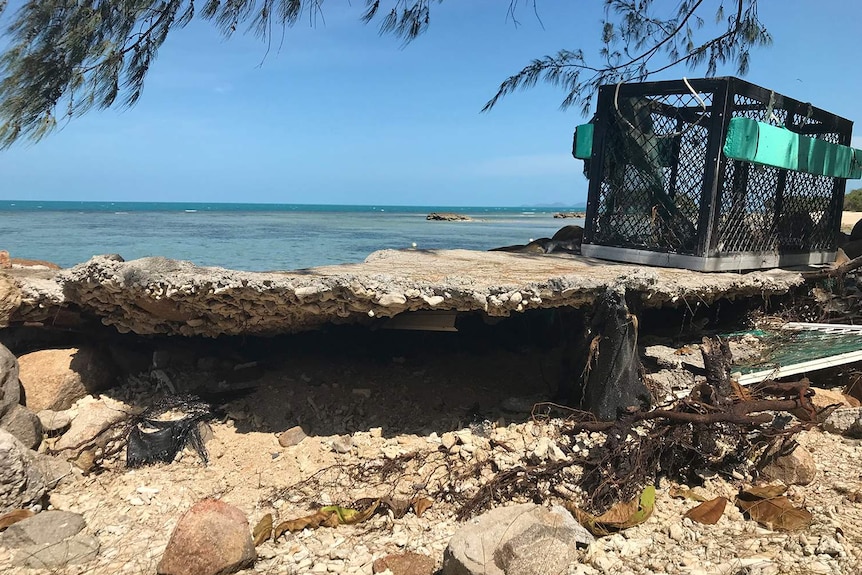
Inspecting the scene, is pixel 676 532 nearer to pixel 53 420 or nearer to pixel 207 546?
pixel 207 546

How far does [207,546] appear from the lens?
277 centimetres

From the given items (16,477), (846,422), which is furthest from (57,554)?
(846,422)

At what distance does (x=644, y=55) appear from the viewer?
272 inches

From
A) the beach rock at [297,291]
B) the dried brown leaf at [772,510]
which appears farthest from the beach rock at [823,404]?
the beach rock at [297,291]

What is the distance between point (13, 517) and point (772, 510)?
3.81 m

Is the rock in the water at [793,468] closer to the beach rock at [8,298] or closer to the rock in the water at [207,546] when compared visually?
the rock in the water at [207,546]

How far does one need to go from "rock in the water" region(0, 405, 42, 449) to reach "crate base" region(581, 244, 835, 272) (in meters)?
4.74

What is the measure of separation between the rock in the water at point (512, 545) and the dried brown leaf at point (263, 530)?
3.41 ft

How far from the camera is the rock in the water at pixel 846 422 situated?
3.81 meters

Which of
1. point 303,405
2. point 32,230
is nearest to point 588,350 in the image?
point 303,405

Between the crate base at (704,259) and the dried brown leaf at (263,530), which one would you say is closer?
the dried brown leaf at (263,530)

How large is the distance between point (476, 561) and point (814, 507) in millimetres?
1727

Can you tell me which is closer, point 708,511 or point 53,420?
point 708,511

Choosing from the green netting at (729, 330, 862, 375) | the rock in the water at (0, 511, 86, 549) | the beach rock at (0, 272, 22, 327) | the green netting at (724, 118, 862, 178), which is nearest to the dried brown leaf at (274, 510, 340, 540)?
the rock in the water at (0, 511, 86, 549)
